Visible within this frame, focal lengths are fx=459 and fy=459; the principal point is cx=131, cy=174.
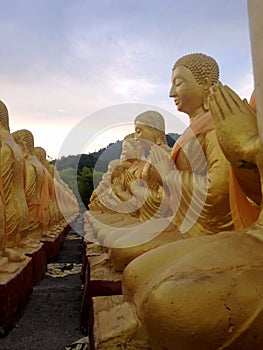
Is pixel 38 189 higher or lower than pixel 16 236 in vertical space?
higher

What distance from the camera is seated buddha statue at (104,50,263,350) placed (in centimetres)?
102

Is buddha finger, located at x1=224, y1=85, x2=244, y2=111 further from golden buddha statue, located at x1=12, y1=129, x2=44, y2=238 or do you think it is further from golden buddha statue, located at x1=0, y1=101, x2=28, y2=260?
golden buddha statue, located at x1=12, y1=129, x2=44, y2=238

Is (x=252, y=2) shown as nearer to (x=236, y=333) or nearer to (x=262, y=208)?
(x=262, y=208)

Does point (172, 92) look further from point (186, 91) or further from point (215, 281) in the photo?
point (215, 281)

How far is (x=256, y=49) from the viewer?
117cm

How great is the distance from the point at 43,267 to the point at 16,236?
61cm

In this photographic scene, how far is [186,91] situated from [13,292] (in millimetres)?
1642

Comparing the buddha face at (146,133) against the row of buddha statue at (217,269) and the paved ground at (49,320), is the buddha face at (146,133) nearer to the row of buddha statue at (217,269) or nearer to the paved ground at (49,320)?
the paved ground at (49,320)

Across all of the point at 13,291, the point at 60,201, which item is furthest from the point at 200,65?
the point at 60,201

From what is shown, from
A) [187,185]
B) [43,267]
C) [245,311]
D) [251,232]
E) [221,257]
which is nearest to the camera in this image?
[245,311]

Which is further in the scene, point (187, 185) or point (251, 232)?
point (187, 185)

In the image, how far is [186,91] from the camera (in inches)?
110

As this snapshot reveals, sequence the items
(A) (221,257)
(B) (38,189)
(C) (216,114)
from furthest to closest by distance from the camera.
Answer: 1. (B) (38,189)
2. (C) (216,114)
3. (A) (221,257)

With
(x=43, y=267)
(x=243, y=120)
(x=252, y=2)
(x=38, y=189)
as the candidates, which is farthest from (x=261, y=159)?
(x=38, y=189)
